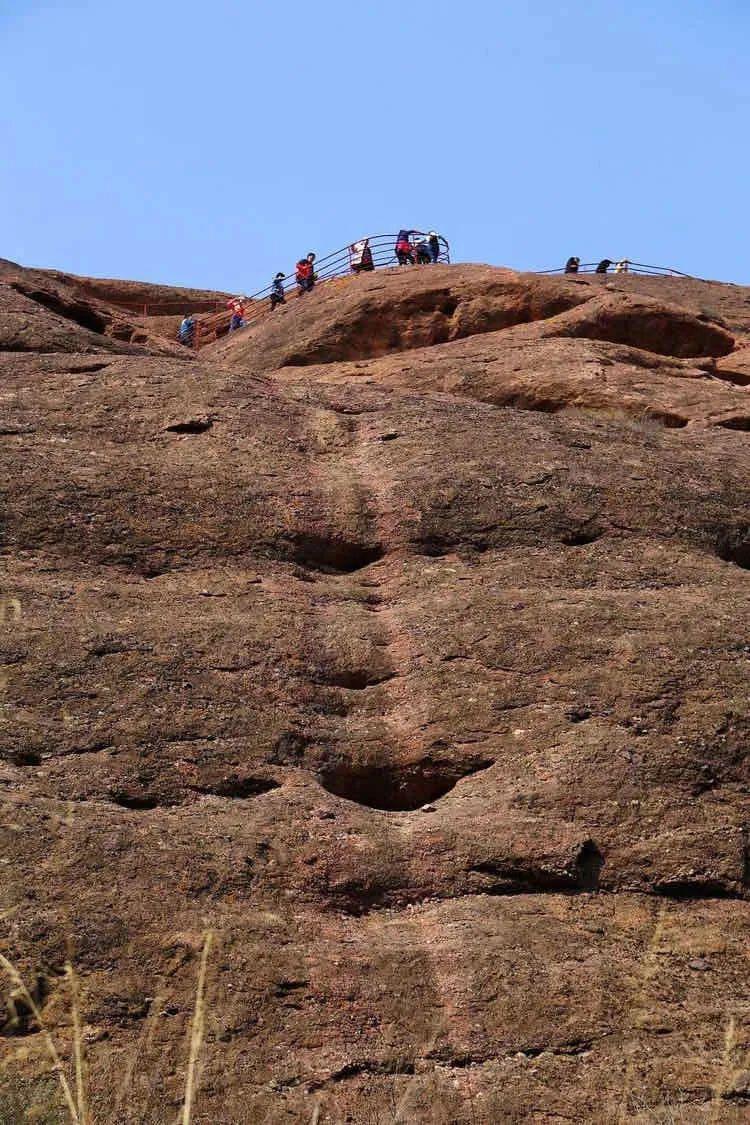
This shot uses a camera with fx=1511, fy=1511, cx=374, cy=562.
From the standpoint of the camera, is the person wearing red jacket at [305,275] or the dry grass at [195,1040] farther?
the person wearing red jacket at [305,275]

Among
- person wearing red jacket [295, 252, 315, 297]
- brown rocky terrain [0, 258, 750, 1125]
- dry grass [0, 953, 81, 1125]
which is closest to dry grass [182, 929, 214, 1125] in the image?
dry grass [0, 953, 81, 1125]

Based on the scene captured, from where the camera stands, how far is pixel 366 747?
11.1 m

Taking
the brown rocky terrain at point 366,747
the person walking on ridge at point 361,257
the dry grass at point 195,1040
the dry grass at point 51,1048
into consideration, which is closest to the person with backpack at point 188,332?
the person walking on ridge at point 361,257

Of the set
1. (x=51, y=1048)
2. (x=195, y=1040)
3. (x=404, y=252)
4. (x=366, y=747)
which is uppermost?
(x=404, y=252)

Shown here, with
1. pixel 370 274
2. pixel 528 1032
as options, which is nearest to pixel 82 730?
pixel 528 1032

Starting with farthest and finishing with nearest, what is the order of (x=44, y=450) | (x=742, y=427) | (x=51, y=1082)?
(x=742, y=427), (x=44, y=450), (x=51, y=1082)

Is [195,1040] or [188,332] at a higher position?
[188,332]

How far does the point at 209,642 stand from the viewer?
462 inches

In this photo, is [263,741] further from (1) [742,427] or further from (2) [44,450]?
(1) [742,427]

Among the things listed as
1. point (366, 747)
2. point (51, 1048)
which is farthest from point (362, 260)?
point (51, 1048)

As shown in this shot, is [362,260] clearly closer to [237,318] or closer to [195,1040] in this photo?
[237,318]

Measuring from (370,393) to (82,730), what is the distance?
283 inches

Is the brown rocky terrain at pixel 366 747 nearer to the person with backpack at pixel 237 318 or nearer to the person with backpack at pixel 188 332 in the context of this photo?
the person with backpack at pixel 237 318

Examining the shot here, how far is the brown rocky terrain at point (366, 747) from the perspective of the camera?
8445 millimetres
